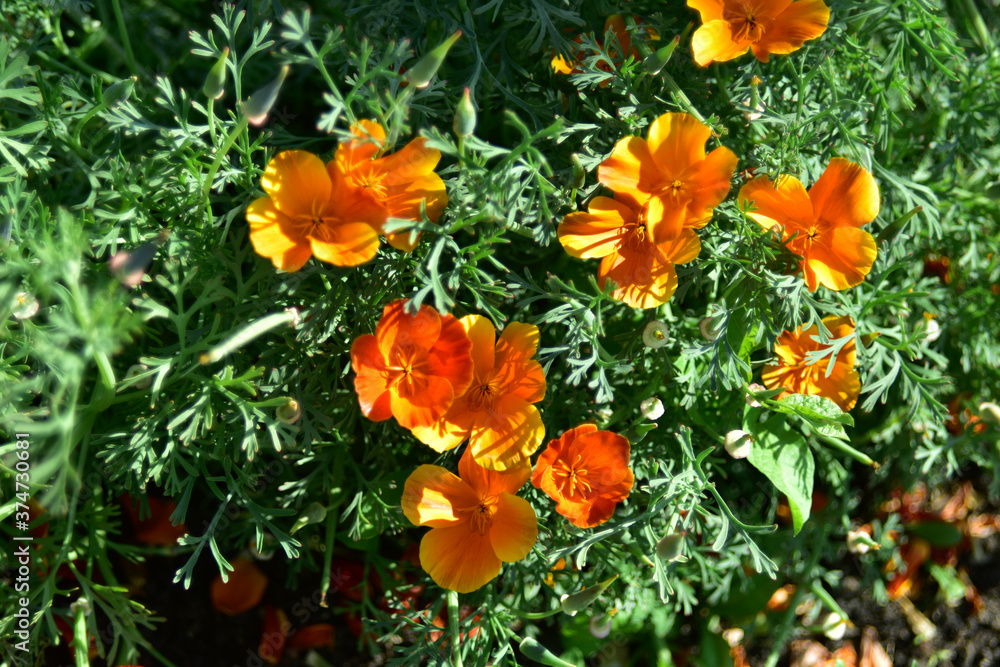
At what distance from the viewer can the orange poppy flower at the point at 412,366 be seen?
1093mm

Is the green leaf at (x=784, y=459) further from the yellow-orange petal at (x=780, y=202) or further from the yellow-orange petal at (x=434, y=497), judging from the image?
the yellow-orange petal at (x=434, y=497)

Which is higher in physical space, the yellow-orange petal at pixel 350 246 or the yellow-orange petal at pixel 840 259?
the yellow-orange petal at pixel 350 246

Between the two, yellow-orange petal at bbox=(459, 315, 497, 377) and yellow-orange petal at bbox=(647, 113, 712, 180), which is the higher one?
yellow-orange petal at bbox=(647, 113, 712, 180)

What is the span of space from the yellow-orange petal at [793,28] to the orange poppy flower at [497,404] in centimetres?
63

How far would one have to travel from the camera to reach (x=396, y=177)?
3.63 feet

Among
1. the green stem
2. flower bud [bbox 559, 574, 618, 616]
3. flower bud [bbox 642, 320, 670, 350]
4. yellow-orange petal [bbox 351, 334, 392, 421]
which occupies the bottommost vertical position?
the green stem

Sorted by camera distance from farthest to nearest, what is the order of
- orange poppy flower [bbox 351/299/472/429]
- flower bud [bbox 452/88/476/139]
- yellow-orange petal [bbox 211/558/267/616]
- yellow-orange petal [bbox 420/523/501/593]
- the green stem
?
yellow-orange petal [bbox 211/558/267/616]
the green stem
yellow-orange petal [bbox 420/523/501/593]
orange poppy flower [bbox 351/299/472/429]
flower bud [bbox 452/88/476/139]

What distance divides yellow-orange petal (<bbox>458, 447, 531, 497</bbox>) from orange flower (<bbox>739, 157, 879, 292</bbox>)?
0.56 meters

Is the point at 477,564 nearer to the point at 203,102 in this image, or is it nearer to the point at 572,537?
the point at 572,537

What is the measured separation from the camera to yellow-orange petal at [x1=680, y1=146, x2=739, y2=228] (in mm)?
1123

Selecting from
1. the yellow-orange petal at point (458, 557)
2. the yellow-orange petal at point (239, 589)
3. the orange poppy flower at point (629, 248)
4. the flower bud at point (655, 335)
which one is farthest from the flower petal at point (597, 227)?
the yellow-orange petal at point (239, 589)

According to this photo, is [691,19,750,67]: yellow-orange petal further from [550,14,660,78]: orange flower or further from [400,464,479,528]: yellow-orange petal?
[400,464,479,528]: yellow-orange petal

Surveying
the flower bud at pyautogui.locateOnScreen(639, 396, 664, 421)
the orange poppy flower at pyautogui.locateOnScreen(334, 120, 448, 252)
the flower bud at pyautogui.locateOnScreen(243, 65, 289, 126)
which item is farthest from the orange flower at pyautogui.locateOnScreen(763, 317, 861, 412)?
the flower bud at pyautogui.locateOnScreen(243, 65, 289, 126)

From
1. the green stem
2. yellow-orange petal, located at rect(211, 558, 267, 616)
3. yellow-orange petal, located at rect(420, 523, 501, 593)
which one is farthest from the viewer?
yellow-orange petal, located at rect(211, 558, 267, 616)
